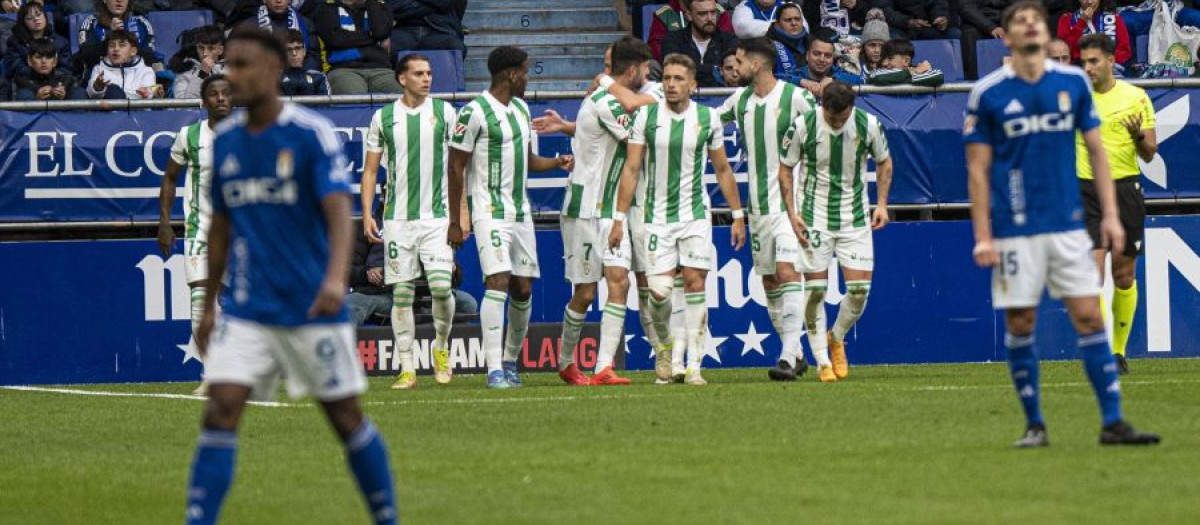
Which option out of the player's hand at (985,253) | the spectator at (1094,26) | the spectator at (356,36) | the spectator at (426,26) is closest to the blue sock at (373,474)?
the player's hand at (985,253)

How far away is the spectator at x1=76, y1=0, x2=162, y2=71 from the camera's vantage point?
20109mm

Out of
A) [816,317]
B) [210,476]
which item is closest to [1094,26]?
[816,317]

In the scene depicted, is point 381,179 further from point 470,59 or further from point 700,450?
point 700,450

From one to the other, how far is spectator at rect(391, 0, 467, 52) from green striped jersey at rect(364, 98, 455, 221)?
20.3 ft

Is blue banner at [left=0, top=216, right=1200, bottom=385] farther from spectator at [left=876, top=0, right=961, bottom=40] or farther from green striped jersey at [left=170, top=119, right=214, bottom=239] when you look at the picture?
spectator at [left=876, top=0, right=961, bottom=40]

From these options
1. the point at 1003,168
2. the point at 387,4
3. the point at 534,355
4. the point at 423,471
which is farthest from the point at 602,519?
the point at 387,4

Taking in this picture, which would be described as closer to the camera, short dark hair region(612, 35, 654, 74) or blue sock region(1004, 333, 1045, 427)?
blue sock region(1004, 333, 1045, 427)

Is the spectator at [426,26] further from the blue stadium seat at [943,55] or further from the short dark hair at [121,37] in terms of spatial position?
the blue stadium seat at [943,55]

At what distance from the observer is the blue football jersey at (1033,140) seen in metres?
9.36

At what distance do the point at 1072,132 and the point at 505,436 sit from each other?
3.53 m

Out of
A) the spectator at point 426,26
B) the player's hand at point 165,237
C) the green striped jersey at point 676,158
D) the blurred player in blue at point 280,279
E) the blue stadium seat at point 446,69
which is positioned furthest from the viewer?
Result: the spectator at point 426,26

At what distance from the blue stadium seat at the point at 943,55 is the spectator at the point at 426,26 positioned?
4829mm

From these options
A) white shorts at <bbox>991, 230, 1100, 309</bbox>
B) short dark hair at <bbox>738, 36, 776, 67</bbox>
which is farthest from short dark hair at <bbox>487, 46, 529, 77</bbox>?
white shorts at <bbox>991, 230, 1100, 309</bbox>

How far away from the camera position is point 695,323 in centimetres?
1492
